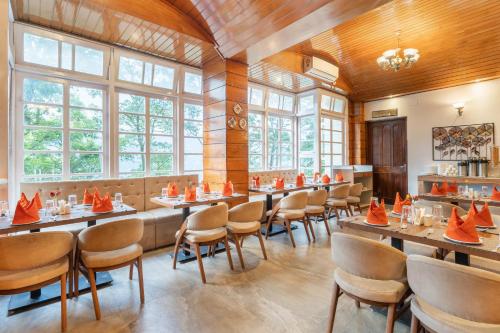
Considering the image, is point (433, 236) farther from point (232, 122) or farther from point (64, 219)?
point (232, 122)

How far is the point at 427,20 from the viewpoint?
172 inches

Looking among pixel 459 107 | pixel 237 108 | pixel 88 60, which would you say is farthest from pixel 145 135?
pixel 459 107

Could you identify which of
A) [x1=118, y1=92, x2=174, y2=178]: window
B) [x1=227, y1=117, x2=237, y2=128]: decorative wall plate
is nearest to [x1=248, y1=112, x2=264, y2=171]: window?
[x1=227, y1=117, x2=237, y2=128]: decorative wall plate

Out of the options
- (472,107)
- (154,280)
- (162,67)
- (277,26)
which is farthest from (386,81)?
(154,280)

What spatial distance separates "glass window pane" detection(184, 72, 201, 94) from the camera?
504cm

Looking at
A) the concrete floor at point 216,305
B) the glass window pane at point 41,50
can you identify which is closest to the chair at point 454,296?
the concrete floor at point 216,305

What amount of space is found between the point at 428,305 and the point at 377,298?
0.88ft

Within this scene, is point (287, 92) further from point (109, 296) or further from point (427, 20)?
point (109, 296)

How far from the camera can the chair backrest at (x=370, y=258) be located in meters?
1.61

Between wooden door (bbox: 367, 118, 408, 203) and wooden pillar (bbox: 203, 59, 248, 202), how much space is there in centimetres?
470

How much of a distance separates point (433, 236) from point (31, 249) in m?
2.98

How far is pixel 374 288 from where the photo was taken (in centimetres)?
166

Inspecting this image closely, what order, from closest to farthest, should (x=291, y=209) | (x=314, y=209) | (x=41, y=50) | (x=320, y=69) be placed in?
(x=41, y=50) → (x=291, y=209) → (x=314, y=209) → (x=320, y=69)

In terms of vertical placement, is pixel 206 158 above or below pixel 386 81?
below
